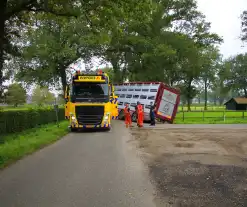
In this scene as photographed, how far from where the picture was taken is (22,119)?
1744 centimetres

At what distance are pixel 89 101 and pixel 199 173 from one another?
10.5 meters

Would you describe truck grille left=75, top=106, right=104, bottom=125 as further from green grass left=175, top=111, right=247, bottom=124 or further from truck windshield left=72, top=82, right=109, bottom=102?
green grass left=175, top=111, right=247, bottom=124

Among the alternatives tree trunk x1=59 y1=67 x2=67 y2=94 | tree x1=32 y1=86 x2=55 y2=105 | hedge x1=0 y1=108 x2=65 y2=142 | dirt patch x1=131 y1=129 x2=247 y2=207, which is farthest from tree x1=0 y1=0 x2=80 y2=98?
tree x1=32 y1=86 x2=55 y2=105

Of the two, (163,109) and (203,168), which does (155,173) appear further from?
(163,109)

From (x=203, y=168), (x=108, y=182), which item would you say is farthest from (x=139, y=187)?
(x=203, y=168)

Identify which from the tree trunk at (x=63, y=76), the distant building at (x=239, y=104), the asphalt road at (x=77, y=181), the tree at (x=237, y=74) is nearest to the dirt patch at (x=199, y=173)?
the asphalt road at (x=77, y=181)

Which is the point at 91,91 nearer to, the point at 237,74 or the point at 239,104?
the point at 239,104

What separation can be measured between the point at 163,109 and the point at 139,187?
1842 cm

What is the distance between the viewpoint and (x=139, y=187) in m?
5.47

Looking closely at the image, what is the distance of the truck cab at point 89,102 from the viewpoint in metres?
16.1

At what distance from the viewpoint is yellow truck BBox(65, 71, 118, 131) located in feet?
53.0

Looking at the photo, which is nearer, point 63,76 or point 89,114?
point 89,114

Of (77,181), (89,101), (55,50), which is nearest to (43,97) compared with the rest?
(55,50)

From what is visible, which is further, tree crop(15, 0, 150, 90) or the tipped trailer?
tree crop(15, 0, 150, 90)
